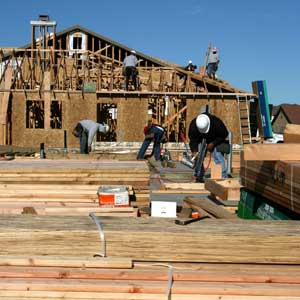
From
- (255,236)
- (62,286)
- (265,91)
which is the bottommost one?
(62,286)

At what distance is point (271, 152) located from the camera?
3912 millimetres

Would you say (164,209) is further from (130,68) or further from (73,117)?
(130,68)

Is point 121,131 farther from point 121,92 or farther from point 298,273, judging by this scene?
point 298,273

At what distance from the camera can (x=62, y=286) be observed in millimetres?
2924

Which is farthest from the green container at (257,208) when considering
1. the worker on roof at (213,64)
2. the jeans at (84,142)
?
the worker on roof at (213,64)

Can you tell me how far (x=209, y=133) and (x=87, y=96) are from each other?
1390 cm

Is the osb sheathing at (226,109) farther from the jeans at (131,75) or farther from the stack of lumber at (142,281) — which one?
the stack of lumber at (142,281)

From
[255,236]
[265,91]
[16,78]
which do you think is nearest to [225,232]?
[255,236]

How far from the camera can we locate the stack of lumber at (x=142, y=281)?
2.90m

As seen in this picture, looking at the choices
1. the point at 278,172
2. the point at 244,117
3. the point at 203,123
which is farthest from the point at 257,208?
the point at 244,117

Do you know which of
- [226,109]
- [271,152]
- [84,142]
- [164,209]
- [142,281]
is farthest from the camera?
[226,109]

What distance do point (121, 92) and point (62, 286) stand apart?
1963 centimetres

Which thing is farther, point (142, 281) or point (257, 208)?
point (257, 208)

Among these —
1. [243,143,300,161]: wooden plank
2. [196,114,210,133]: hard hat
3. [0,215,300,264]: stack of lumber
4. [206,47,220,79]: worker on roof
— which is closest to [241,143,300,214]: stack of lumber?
[243,143,300,161]: wooden plank
